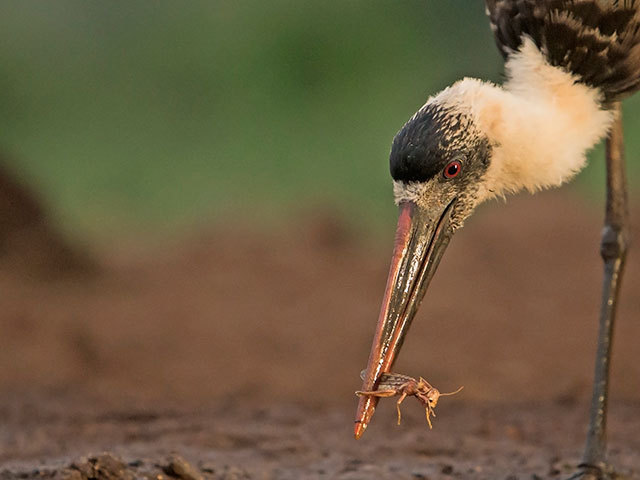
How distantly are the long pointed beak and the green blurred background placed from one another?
522cm

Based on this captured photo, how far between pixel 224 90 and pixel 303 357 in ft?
13.9

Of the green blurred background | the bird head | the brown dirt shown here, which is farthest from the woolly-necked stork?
the green blurred background

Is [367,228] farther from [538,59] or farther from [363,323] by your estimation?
[538,59]

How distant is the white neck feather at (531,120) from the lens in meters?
3.81

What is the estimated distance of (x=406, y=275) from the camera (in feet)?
11.9

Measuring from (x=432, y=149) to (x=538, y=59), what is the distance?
746 millimetres

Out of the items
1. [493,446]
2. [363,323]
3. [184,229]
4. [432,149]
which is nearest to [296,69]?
[184,229]

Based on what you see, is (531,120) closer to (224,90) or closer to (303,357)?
(303,357)

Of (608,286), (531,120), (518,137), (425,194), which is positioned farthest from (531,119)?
(608,286)

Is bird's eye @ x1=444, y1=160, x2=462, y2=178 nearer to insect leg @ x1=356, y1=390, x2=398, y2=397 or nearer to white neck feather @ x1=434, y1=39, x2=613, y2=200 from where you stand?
white neck feather @ x1=434, y1=39, x2=613, y2=200

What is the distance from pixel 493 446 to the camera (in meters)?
4.80

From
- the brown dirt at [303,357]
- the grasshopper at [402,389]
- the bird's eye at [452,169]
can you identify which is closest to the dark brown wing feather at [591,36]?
the bird's eye at [452,169]

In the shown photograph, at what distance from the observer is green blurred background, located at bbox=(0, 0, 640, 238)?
9.18 m

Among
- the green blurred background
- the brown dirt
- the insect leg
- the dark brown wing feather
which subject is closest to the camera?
the insect leg
